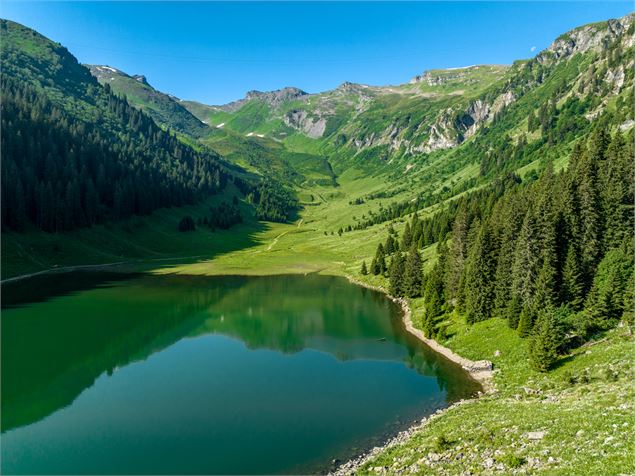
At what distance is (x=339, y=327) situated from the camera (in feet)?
259

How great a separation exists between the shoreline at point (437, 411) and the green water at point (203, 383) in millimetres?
1298

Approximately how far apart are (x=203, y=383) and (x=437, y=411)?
27310 millimetres

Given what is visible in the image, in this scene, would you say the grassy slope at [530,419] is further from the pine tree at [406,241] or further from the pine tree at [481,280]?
the pine tree at [406,241]

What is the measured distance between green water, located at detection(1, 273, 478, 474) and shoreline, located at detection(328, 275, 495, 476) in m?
1.30

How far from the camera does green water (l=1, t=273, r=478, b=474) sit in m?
35.0

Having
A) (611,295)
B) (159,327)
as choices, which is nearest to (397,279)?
(611,295)

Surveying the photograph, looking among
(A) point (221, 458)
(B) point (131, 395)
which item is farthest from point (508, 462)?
(B) point (131, 395)

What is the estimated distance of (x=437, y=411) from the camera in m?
42.2

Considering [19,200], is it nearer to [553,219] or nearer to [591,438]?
[553,219]

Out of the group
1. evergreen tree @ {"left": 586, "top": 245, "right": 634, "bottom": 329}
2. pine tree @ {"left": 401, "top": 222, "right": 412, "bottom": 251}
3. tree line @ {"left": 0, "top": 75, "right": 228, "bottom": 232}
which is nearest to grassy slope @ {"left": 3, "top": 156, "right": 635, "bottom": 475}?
evergreen tree @ {"left": 586, "top": 245, "right": 634, "bottom": 329}

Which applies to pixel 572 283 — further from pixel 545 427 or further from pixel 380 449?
pixel 380 449

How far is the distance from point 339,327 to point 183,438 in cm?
4480

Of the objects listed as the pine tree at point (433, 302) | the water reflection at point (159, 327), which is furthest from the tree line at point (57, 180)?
the pine tree at point (433, 302)

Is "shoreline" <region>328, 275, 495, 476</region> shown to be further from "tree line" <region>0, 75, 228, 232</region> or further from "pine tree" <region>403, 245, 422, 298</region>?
"tree line" <region>0, 75, 228, 232</region>
